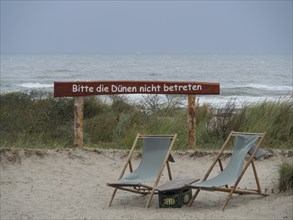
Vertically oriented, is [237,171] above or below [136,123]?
above

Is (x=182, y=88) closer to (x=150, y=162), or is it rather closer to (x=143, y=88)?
(x=143, y=88)

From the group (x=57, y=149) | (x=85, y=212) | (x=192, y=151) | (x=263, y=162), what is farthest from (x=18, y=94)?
(x=85, y=212)

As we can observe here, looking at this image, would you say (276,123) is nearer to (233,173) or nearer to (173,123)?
(173,123)

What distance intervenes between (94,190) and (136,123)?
11.9ft

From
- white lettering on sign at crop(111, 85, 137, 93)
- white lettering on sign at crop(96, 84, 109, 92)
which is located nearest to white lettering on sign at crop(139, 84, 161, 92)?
white lettering on sign at crop(111, 85, 137, 93)

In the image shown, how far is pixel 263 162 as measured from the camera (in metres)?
9.72

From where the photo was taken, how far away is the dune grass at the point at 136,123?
1098 centimetres

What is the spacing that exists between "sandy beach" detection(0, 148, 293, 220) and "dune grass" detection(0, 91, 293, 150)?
0.78 meters

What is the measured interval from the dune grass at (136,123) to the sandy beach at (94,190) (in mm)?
776

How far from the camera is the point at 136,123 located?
11867mm

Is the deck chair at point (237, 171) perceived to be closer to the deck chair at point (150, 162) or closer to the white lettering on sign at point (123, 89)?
the deck chair at point (150, 162)

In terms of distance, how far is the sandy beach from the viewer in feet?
23.0

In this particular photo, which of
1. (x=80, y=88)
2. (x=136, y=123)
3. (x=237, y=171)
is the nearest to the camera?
(x=237, y=171)

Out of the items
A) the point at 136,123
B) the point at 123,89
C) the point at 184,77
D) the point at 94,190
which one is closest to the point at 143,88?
the point at 123,89
